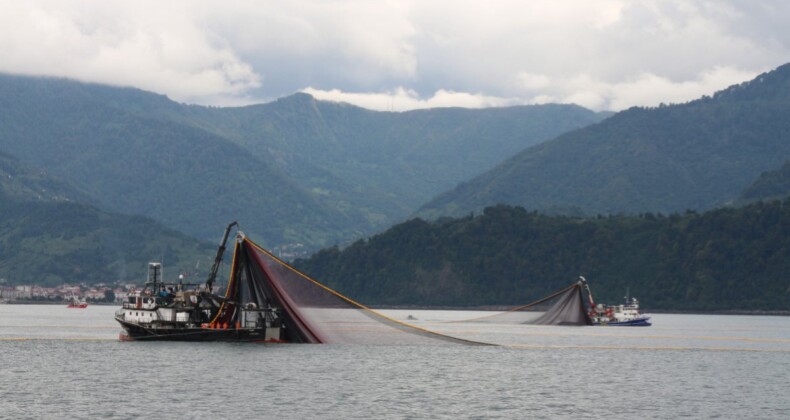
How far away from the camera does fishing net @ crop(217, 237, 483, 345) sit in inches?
4739

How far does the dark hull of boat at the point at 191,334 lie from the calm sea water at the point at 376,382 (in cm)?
126

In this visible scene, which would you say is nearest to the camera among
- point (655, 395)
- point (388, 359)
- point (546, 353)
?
point (655, 395)

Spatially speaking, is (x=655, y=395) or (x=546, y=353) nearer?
(x=655, y=395)

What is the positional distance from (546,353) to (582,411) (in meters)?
60.8

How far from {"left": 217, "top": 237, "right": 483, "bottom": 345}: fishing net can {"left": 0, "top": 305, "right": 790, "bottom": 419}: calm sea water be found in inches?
141

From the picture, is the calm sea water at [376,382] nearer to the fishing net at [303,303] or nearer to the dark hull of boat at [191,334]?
the dark hull of boat at [191,334]

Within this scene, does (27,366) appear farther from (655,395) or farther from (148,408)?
(655,395)

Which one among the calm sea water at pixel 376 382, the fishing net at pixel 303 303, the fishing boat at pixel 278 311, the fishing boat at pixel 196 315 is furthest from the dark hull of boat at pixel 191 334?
the fishing net at pixel 303 303

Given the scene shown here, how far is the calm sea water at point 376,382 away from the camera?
9106cm

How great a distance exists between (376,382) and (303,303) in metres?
15.4

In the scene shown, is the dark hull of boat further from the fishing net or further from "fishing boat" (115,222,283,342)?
the fishing net

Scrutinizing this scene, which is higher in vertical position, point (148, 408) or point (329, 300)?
point (329, 300)

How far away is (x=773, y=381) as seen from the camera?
120 meters

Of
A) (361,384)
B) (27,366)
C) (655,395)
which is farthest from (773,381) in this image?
(27,366)
